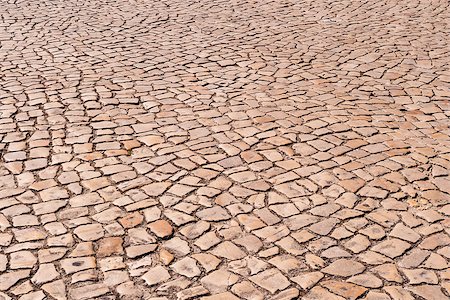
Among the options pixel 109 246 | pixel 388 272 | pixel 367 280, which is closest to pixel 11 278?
pixel 109 246

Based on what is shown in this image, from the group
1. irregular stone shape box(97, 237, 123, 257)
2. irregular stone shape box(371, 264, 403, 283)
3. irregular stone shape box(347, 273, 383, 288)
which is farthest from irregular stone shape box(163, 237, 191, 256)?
irregular stone shape box(371, 264, 403, 283)

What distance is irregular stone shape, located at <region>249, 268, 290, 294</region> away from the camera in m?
3.72

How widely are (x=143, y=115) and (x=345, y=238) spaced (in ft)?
9.21

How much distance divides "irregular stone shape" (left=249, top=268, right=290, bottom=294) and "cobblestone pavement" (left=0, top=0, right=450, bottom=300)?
0.01 meters

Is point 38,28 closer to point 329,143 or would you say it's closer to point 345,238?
point 329,143

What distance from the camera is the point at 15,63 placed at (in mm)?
7906

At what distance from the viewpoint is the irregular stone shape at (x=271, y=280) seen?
12.2 feet

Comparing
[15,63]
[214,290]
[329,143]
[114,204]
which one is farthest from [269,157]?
[15,63]

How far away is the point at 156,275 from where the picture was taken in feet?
12.6

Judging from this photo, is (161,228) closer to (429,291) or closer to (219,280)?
(219,280)

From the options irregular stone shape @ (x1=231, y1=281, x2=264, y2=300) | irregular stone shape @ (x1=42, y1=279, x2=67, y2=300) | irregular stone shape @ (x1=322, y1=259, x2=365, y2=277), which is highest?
irregular stone shape @ (x1=42, y1=279, x2=67, y2=300)

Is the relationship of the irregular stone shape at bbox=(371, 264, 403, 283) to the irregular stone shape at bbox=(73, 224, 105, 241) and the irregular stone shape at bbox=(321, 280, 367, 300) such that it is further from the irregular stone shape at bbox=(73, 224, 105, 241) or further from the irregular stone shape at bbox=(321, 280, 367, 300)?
the irregular stone shape at bbox=(73, 224, 105, 241)

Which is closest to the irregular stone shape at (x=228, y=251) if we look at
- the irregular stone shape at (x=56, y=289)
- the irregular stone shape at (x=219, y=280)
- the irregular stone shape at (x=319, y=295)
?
the irregular stone shape at (x=219, y=280)

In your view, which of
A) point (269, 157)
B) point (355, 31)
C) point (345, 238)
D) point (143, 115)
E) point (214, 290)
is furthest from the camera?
point (355, 31)
